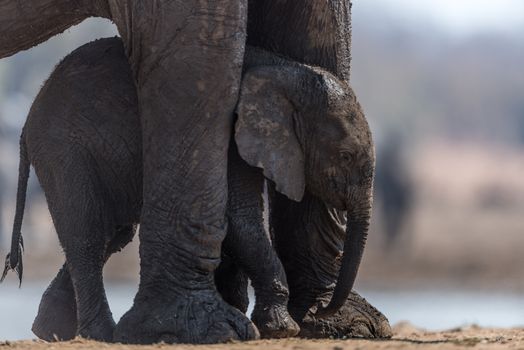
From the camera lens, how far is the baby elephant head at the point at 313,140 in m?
7.51

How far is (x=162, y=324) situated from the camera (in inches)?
287

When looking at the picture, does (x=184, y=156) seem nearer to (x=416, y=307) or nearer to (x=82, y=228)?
(x=82, y=228)

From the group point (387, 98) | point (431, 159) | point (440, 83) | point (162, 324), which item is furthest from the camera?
point (440, 83)

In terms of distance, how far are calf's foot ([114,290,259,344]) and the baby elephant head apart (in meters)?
0.57

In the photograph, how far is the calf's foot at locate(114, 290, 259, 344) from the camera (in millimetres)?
7238

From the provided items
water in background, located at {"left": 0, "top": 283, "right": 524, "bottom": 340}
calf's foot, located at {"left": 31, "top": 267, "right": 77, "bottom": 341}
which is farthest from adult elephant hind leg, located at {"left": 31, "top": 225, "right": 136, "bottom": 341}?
water in background, located at {"left": 0, "top": 283, "right": 524, "bottom": 340}

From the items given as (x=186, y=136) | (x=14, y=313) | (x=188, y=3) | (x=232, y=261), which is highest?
(x=188, y=3)

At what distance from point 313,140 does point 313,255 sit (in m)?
0.78

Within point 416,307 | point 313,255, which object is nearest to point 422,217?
point 416,307

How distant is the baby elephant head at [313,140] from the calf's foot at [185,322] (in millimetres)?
566

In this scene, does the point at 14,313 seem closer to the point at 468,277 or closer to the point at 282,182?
the point at 282,182

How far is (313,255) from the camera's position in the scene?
8203 mm

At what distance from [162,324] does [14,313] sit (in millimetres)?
9307

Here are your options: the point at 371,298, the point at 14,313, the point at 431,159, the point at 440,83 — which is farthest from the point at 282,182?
the point at 440,83
